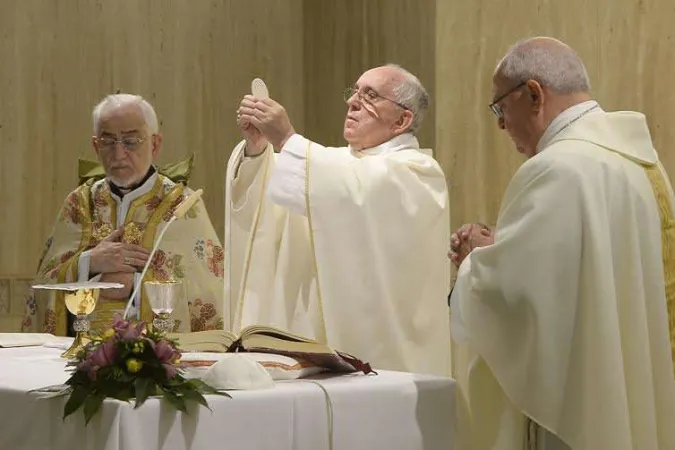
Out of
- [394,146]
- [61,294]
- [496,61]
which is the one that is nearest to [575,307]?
[394,146]

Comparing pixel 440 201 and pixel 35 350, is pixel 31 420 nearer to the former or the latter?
pixel 35 350

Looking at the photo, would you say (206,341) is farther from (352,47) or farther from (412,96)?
(352,47)

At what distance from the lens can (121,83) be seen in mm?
7418

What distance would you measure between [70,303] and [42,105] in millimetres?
3750

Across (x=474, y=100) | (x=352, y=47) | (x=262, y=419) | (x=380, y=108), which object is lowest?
(x=262, y=419)

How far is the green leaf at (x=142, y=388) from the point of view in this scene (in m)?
2.67

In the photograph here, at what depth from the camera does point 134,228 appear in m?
5.11

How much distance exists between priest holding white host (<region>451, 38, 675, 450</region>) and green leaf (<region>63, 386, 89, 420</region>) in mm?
1058

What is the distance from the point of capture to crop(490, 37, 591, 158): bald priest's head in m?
3.44

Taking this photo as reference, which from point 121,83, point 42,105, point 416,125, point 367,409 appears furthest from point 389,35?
point 367,409

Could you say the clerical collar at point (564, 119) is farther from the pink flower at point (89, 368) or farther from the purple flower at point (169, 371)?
the pink flower at point (89, 368)

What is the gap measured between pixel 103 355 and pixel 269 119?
1.91 meters

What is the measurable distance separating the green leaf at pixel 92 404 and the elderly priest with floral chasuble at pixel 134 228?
2160mm

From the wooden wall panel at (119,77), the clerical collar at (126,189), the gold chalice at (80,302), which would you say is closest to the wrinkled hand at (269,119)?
the clerical collar at (126,189)
